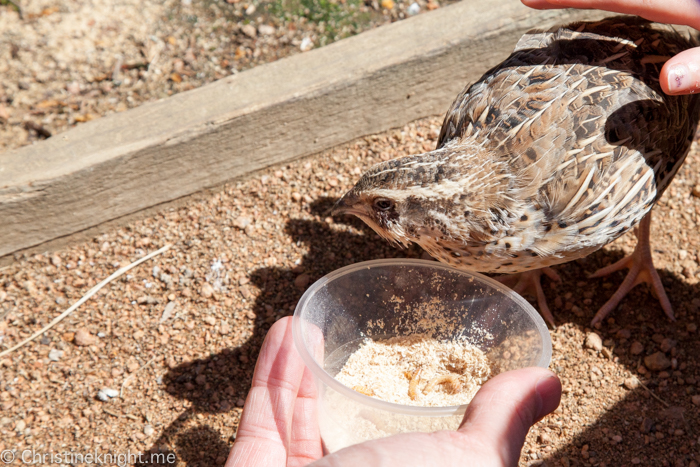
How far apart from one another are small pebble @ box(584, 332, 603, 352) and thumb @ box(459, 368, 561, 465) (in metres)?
1.51

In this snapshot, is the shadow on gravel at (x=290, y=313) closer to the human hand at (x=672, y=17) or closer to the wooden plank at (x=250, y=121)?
the wooden plank at (x=250, y=121)

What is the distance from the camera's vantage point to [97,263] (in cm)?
393

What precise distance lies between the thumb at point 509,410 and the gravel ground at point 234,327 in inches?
49.6

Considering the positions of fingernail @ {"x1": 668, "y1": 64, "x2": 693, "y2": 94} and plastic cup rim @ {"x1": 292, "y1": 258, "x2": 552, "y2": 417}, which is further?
fingernail @ {"x1": 668, "y1": 64, "x2": 693, "y2": 94}

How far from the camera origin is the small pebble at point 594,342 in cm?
344

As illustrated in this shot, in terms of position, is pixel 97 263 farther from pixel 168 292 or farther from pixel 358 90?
pixel 358 90

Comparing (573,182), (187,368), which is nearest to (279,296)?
(187,368)

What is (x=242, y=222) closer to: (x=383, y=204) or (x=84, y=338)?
(x=84, y=338)

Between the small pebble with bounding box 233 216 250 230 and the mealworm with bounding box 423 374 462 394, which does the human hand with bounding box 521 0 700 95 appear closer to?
the mealworm with bounding box 423 374 462 394

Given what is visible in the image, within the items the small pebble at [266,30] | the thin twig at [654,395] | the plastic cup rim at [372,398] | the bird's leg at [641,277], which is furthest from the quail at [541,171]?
the small pebble at [266,30]

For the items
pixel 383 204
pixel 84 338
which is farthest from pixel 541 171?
pixel 84 338

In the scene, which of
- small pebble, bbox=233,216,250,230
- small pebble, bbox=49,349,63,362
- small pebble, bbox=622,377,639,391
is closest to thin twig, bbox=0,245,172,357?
small pebble, bbox=49,349,63,362

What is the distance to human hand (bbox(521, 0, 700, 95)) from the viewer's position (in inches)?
97.1

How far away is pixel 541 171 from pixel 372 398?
4.55 ft
